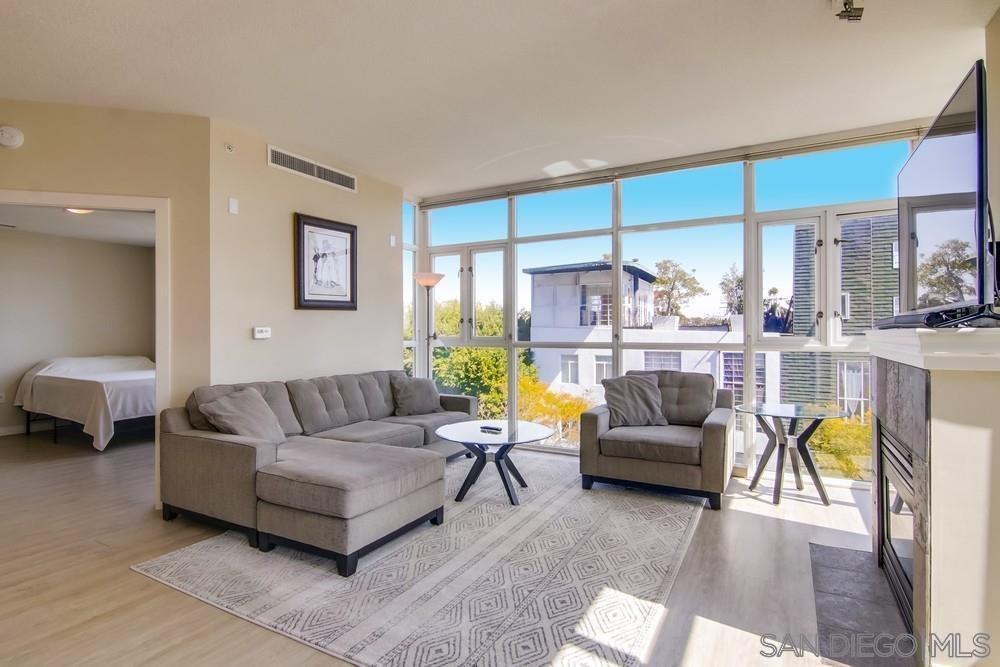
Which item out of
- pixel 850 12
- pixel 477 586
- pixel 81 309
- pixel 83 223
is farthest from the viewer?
pixel 81 309

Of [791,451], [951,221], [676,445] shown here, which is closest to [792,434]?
[791,451]

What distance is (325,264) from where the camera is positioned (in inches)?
183

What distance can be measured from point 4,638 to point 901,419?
3.79 meters

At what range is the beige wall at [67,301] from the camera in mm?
6156

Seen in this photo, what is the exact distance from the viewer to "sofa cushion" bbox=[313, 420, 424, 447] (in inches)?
153

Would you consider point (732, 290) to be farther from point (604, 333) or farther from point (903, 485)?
point (903, 485)

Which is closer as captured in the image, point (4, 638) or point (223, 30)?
point (4, 638)

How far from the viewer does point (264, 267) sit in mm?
4129

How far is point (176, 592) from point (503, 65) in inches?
127

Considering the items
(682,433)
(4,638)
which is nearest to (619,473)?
(682,433)

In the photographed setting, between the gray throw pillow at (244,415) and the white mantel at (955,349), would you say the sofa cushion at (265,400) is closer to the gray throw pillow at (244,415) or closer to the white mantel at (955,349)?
the gray throw pillow at (244,415)

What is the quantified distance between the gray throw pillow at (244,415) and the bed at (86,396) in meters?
2.75

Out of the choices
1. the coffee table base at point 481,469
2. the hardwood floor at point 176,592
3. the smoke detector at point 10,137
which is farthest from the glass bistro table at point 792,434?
the smoke detector at point 10,137

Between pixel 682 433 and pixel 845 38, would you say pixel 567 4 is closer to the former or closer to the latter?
pixel 845 38
